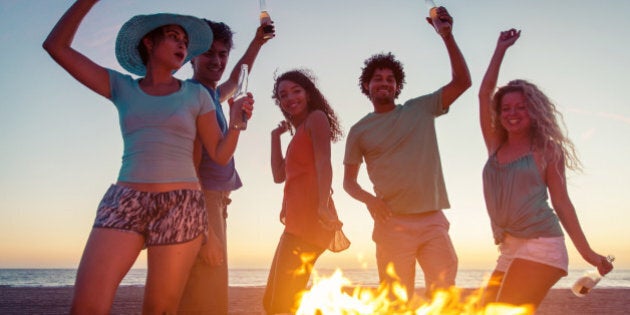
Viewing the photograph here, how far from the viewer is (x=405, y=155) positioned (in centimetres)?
483

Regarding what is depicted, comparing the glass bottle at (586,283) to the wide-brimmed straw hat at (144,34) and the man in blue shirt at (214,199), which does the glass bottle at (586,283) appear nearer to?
the man in blue shirt at (214,199)

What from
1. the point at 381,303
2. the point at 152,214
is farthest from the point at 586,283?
the point at 152,214

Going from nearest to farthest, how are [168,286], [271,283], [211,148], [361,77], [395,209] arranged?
[168,286]
[211,148]
[271,283]
[395,209]
[361,77]

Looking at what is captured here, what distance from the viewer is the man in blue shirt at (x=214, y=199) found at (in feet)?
12.0

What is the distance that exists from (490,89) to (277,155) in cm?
218

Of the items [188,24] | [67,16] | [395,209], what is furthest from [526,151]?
[67,16]

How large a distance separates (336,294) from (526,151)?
2.04 metres

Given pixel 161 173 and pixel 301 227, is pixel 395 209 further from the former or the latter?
pixel 161 173

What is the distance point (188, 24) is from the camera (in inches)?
157

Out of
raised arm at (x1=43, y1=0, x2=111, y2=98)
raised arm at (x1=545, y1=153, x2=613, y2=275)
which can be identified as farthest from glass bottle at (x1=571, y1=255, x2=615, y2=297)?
raised arm at (x1=43, y1=0, x2=111, y2=98)

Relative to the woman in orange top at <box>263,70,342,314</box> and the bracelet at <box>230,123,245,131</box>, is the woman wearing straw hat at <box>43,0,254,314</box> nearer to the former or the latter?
the bracelet at <box>230,123,245,131</box>

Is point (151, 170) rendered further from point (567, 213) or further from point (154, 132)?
point (567, 213)

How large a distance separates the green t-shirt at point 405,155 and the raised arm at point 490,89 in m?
0.40

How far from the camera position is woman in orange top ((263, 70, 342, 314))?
4199mm
